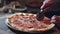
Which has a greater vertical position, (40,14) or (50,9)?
(50,9)

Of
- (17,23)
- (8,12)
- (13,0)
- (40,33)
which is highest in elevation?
(13,0)

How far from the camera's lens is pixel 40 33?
95 centimetres

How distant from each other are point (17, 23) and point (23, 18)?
0.12m

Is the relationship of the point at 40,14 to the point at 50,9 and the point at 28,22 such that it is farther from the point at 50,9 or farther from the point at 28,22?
the point at 50,9

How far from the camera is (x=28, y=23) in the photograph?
108 cm

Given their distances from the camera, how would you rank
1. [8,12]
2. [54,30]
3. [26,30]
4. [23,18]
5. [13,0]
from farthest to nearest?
[13,0]
[8,12]
[23,18]
[54,30]
[26,30]

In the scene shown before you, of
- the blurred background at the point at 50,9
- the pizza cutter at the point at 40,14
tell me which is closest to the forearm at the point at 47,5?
the pizza cutter at the point at 40,14

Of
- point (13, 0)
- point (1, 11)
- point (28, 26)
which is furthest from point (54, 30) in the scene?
point (13, 0)

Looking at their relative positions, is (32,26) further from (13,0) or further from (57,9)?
(13,0)

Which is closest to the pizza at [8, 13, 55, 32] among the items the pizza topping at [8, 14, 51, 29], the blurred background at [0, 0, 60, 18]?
the pizza topping at [8, 14, 51, 29]

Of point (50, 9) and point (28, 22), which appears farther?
point (50, 9)

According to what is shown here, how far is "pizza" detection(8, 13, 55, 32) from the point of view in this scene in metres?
0.98

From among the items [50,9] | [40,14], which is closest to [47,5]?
[40,14]

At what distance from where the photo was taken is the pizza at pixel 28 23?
0.98m
